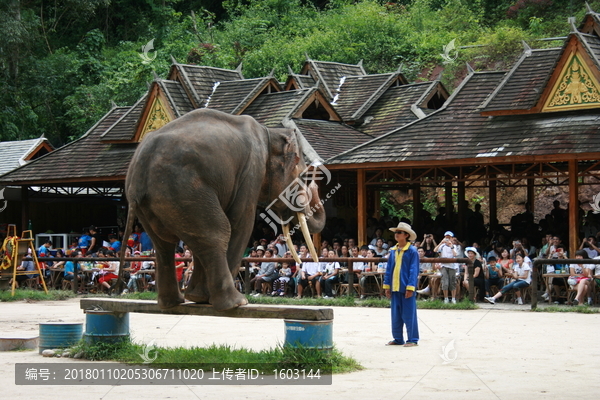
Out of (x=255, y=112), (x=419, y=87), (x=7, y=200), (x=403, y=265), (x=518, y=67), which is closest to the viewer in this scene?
(x=403, y=265)

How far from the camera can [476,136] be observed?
19.6 metres

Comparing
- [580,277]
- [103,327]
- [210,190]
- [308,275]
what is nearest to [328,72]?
[308,275]

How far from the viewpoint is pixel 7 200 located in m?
29.4

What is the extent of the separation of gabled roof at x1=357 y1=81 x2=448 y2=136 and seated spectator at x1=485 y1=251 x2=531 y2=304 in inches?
301

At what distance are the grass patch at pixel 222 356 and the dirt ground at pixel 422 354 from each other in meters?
0.27

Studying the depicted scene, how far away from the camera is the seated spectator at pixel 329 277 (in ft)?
62.2

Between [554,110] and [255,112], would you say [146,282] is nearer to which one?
[255,112]

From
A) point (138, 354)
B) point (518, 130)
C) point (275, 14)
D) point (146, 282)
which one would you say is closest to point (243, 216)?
point (138, 354)

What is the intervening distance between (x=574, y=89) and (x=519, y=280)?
4.31 metres

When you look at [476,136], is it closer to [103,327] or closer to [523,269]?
[523,269]

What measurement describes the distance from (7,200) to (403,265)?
21.1 meters

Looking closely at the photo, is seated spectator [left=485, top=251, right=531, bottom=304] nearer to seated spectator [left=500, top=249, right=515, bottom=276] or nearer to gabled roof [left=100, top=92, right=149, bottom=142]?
seated spectator [left=500, top=249, right=515, bottom=276]

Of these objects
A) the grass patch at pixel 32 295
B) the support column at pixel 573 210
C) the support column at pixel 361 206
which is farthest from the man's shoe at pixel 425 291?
the grass patch at pixel 32 295

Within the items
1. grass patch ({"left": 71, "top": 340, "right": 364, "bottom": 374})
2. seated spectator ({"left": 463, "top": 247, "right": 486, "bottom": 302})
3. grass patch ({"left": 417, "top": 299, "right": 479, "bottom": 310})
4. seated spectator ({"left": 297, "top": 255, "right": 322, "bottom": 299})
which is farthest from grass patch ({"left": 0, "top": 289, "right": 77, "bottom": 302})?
grass patch ({"left": 71, "top": 340, "right": 364, "bottom": 374})
